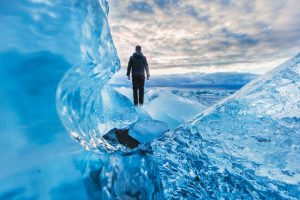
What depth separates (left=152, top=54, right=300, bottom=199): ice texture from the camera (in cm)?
136

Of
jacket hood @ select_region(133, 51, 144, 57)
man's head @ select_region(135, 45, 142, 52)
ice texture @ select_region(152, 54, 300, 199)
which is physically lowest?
ice texture @ select_region(152, 54, 300, 199)

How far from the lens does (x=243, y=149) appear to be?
1.52 metres

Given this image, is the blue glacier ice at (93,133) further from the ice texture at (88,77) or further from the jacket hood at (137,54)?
the jacket hood at (137,54)

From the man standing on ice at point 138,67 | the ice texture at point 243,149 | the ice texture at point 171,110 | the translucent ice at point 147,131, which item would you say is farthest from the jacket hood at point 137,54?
the ice texture at point 243,149

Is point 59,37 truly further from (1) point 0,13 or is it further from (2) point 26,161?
(2) point 26,161

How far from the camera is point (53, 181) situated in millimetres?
1049

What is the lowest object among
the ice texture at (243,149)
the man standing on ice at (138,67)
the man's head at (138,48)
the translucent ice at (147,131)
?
the translucent ice at (147,131)

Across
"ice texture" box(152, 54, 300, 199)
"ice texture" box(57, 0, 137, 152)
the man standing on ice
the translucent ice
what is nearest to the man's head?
the man standing on ice

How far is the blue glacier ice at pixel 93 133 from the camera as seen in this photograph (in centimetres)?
105

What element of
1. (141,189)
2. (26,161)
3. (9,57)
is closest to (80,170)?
(26,161)

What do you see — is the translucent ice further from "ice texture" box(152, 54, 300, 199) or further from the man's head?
the man's head

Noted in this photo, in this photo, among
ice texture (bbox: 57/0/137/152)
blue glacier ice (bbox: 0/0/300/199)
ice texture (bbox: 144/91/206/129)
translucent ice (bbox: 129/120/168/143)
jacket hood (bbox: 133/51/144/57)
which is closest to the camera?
blue glacier ice (bbox: 0/0/300/199)

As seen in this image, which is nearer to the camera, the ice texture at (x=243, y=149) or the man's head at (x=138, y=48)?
the ice texture at (x=243, y=149)

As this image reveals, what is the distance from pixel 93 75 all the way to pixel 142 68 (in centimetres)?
432
